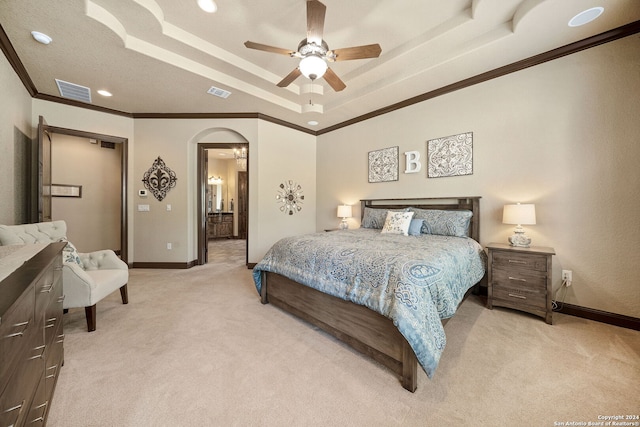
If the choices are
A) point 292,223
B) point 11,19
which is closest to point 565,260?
point 292,223

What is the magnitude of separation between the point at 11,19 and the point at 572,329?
231 inches

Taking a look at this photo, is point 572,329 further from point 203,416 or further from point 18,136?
point 18,136

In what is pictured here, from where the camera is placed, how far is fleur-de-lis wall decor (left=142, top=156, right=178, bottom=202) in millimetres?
4492

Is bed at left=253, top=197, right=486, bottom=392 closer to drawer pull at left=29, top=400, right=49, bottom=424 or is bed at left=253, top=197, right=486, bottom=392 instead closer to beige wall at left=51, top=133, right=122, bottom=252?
drawer pull at left=29, top=400, right=49, bottom=424

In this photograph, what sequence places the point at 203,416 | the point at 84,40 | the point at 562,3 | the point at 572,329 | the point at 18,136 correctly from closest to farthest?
the point at 203,416
the point at 562,3
the point at 572,329
the point at 84,40
the point at 18,136

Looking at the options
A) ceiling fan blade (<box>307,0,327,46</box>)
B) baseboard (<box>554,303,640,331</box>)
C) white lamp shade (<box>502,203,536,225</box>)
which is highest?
ceiling fan blade (<box>307,0,327,46</box>)

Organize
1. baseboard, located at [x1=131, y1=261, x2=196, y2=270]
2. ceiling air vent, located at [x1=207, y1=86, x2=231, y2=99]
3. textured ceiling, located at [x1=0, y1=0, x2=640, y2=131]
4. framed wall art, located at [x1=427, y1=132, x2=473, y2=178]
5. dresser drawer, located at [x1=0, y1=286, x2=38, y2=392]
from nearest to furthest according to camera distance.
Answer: dresser drawer, located at [x1=0, y1=286, x2=38, y2=392]
textured ceiling, located at [x1=0, y1=0, x2=640, y2=131]
framed wall art, located at [x1=427, y1=132, x2=473, y2=178]
ceiling air vent, located at [x1=207, y1=86, x2=231, y2=99]
baseboard, located at [x1=131, y1=261, x2=196, y2=270]

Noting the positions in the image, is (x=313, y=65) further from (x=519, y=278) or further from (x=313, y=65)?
(x=519, y=278)

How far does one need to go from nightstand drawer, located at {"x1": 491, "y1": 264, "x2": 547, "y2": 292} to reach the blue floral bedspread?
23 centimetres

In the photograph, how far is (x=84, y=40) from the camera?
2.47 meters

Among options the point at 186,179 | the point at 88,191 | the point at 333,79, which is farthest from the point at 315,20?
the point at 88,191

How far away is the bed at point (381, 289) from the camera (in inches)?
60.3

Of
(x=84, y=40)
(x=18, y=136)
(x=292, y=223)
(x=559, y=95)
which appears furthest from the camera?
(x=292, y=223)

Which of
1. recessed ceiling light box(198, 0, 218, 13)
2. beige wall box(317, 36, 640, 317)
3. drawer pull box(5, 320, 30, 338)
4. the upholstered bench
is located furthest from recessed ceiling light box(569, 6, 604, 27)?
the upholstered bench
